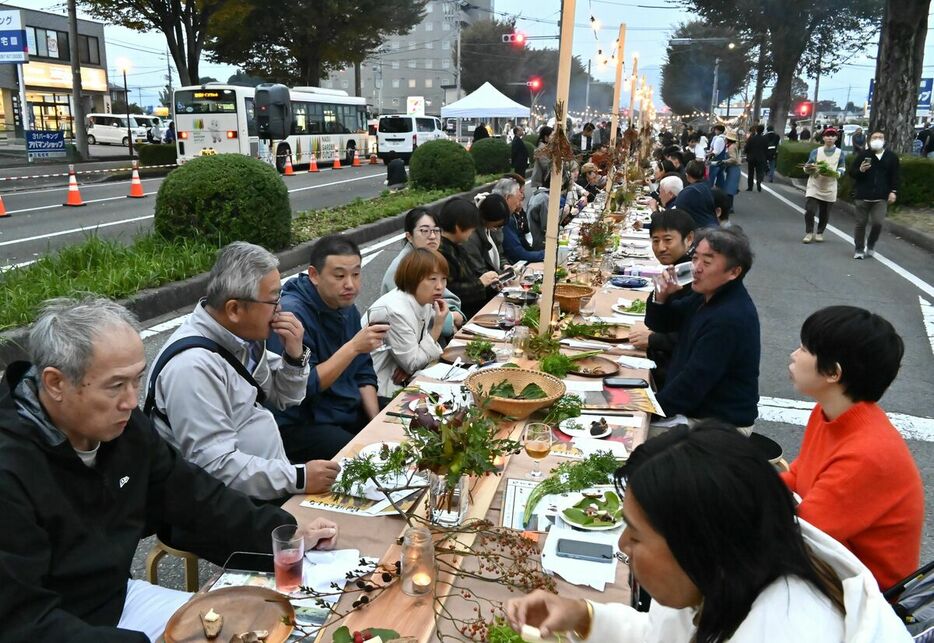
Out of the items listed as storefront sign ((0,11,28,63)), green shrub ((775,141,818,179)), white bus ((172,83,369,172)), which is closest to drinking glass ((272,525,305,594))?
white bus ((172,83,369,172))

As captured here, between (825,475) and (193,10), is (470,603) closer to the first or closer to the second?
(825,475)

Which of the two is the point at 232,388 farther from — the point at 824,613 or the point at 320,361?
the point at 824,613

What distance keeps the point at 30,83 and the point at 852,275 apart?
1834 inches

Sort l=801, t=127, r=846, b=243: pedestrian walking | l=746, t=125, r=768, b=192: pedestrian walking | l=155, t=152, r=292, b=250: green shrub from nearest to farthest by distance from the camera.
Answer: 1. l=155, t=152, r=292, b=250: green shrub
2. l=801, t=127, r=846, b=243: pedestrian walking
3. l=746, t=125, r=768, b=192: pedestrian walking

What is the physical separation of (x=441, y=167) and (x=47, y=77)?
124ft

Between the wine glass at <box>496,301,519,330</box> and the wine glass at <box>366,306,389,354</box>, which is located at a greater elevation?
the wine glass at <box>366,306,389,354</box>

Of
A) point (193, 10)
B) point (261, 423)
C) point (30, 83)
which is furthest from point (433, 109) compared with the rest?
point (261, 423)

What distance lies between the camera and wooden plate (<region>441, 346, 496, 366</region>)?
4.08m

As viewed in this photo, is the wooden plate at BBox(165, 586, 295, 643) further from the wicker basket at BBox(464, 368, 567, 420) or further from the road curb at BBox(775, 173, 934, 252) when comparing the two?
the road curb at BBox(775, 173, 934, 252)

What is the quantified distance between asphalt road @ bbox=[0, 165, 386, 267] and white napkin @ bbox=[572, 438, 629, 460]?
767 centimetres

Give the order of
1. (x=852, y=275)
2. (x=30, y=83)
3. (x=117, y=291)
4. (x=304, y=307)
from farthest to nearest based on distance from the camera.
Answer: (x=30, y=83), (x=852, y=275), (x=117, y=291), (x=304, y=307)

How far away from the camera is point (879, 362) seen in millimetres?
2414

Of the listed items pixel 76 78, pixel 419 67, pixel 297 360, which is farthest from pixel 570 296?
pixel 419 67

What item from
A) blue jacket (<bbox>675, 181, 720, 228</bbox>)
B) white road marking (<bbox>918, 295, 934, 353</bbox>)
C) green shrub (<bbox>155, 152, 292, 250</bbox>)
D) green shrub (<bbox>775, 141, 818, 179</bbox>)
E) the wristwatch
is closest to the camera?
the wristwatch
